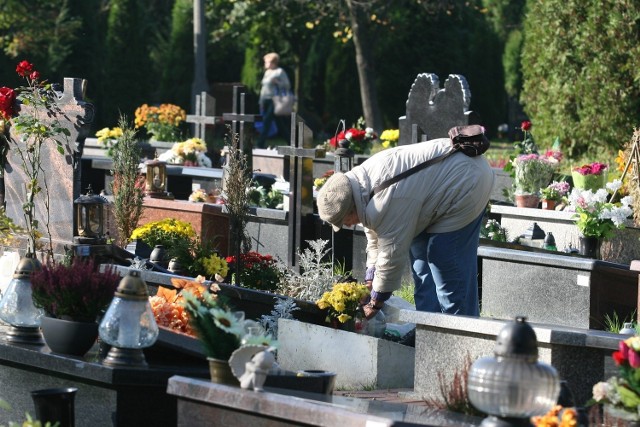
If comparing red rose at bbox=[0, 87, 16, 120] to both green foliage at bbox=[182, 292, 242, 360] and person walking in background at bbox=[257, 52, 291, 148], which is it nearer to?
green foliage at bbox=[182, 292, 242, 360]

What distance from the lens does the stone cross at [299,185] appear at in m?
10.9

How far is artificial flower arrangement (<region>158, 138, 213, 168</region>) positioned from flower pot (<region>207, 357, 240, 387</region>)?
10431 mm

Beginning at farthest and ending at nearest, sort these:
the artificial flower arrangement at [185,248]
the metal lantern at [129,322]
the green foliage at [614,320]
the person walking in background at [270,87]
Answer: the person walking in background at [270,87] → the artificial flower arrangement at [185,248] → the green foliage at [614,320] → the metal lantern at [129,322]

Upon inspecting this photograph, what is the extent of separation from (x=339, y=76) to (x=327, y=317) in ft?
83.4

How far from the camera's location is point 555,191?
38.1ft


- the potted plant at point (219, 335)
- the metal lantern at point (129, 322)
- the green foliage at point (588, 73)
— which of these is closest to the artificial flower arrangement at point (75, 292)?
the metal lantern at point (129, 322)

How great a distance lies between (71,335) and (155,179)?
670 cm

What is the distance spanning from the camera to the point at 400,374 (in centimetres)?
720

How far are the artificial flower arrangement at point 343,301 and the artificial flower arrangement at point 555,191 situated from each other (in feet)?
14.4

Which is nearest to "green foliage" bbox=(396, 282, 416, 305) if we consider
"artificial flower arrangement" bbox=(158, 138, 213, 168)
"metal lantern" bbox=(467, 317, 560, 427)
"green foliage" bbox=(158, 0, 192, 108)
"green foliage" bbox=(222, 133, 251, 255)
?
"green foliage" bbox=(222, 133, 251, 255)

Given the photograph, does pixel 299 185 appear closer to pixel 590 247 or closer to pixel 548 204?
pixel 548 204

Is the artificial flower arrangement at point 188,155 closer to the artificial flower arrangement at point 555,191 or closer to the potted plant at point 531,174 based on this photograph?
the potted plant at point 531,174

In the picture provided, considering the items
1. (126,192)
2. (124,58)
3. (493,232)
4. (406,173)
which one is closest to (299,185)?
(126,192)

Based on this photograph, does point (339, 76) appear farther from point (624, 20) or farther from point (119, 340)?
point (119, 340)
